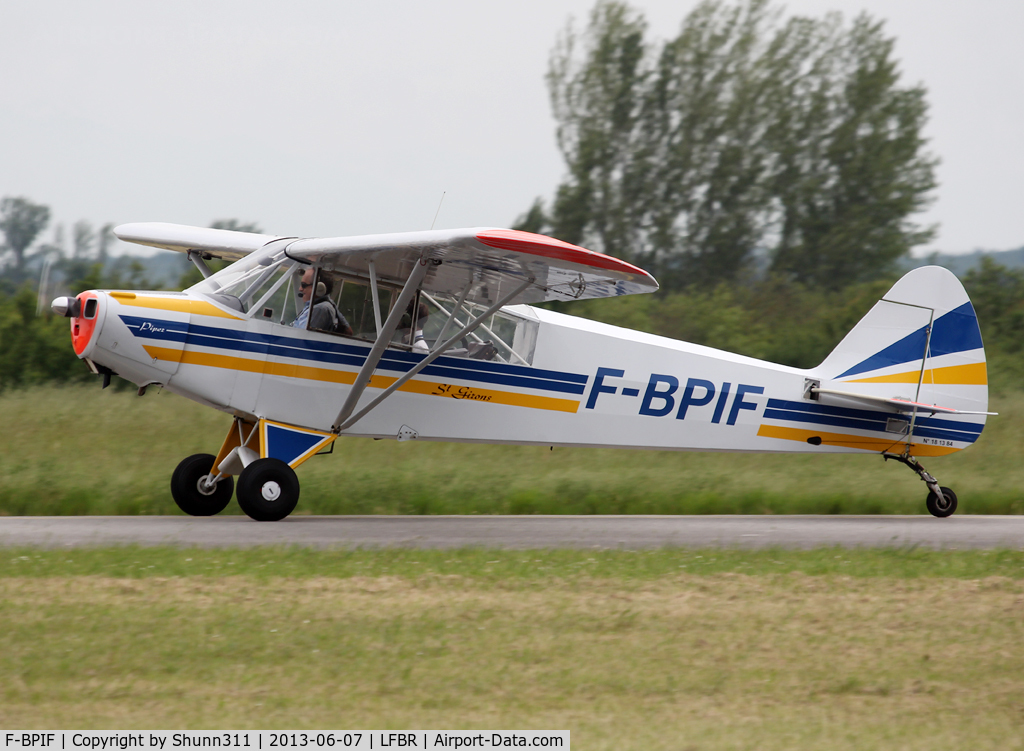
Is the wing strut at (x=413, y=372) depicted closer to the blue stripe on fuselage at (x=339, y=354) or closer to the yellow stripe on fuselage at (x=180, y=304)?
the blue stripe on fuselage at (x=339, y=354)

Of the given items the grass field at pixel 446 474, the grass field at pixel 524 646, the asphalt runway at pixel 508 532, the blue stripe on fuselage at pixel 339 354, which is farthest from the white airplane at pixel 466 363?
the grass field at pixel 524 646

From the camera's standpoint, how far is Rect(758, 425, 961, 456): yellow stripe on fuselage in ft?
38.3

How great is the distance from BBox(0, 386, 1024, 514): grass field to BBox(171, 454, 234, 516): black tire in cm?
53

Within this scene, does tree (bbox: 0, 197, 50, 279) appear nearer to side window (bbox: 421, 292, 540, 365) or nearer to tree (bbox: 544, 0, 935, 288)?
tree (bbox: 544, 0, 935, 288)

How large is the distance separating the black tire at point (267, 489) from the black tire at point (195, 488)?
1161 millimetres

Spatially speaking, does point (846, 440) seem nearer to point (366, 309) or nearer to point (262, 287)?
point (366, 309)

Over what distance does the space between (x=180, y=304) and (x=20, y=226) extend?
35596 millimetres

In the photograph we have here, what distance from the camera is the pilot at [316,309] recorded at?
10062 millimetres

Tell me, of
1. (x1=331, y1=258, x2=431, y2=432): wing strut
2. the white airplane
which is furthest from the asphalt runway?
(x1=331, y1=258, x2=431, y2=432): wing strut

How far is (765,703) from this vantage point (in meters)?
4.72

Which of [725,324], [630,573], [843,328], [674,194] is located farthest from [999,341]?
[630,573]

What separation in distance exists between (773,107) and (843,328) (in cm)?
1650

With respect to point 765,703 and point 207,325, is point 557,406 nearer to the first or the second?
point 207,325

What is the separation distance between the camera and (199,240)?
11.6 m
